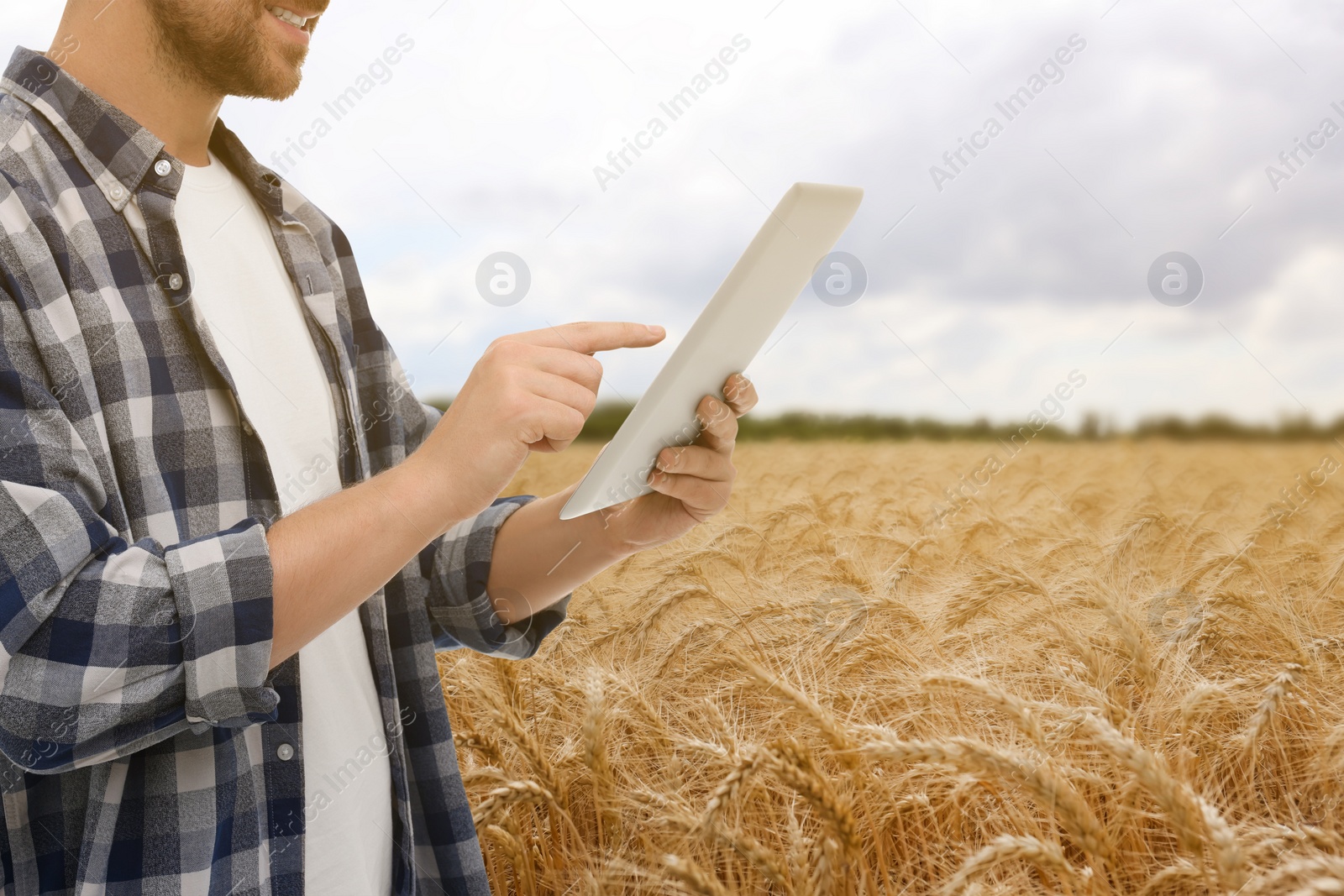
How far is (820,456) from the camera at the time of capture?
6.84 metres

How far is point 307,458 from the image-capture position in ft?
2.91

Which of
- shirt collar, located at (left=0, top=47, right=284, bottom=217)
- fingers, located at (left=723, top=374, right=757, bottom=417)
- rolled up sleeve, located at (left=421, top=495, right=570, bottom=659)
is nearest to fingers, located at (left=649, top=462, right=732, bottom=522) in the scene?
fingers, located at (left=723, top=374, right=757, bottom=417)

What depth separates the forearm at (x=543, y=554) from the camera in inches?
38.1

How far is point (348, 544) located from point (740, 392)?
35 cm

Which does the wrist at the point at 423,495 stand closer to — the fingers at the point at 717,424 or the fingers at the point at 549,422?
the fingers at the point at 549,422

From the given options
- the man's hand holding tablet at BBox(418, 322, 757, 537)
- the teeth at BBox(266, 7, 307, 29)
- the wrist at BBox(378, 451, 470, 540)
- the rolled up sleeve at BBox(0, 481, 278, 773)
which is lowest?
the rolled up sleeve at BBox(0, 481, 278, 773)

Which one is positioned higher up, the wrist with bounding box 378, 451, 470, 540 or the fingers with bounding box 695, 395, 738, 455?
the fingers with bounding box 695, 395, 738, 455

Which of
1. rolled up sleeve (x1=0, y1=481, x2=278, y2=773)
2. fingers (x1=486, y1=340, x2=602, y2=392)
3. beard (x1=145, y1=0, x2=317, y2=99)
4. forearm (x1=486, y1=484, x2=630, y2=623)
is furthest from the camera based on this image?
forearm (x1=486, y1=484, x2=630, y2=623)

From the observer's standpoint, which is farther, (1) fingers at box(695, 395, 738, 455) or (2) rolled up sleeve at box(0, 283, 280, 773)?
(1) fingers at box(695, 395, 738, 455)

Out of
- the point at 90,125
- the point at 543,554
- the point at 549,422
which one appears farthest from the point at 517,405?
the point at 90,125

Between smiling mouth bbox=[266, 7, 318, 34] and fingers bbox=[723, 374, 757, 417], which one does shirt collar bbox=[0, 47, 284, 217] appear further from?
fingers bbox=[723, 374, 757, 417]

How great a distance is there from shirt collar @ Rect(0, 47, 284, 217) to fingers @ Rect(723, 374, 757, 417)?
59cm

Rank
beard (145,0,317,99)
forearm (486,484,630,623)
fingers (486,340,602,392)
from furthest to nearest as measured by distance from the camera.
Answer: forearm (486,484,630,623)
beard (145,0,317,99)
fingers (486,340,602,392)

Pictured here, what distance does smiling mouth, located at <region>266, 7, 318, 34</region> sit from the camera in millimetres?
877
